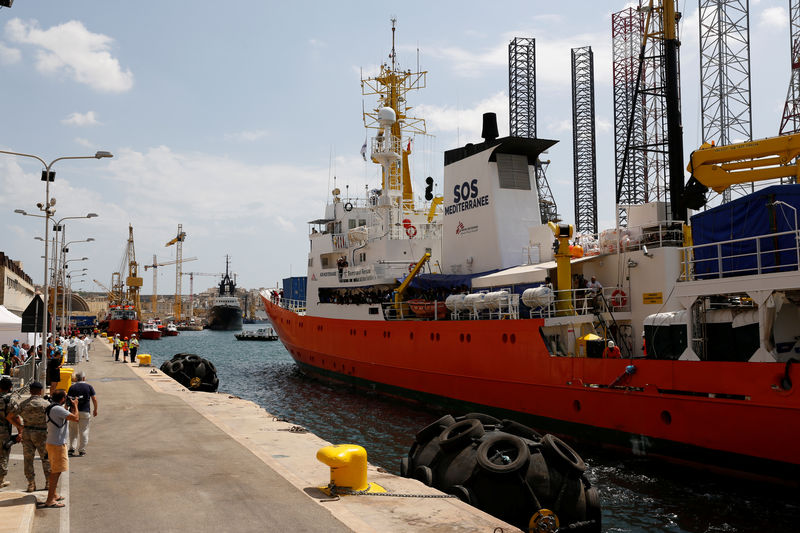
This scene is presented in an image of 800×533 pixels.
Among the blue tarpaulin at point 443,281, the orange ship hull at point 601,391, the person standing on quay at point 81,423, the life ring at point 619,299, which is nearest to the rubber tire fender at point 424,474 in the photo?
the person standing on quay at point 81,423

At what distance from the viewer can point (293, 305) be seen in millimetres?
42031

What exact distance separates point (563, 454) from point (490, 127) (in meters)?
17.0

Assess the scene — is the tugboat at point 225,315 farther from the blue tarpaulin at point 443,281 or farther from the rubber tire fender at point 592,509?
the rubber tire fender at point 592,509

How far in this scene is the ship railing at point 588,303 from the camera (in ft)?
57.2

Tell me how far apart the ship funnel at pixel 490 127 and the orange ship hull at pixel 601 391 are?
7.84 metres

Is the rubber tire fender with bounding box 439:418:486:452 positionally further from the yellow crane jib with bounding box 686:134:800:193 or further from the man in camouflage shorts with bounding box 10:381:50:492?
the yellow crane jib with bounding box 686:134:800:193

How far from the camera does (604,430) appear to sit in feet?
49.8

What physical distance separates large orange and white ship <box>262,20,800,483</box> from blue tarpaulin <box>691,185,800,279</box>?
3cm

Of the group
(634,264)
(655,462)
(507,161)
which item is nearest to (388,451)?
(655,462)

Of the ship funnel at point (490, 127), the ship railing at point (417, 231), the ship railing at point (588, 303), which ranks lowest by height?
the ship railing at point (588, 303)

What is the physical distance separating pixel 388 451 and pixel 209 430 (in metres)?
5.06

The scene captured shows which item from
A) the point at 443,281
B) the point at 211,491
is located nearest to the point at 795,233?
the point at 211,491

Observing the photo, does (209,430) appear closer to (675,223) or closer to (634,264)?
(634,264)

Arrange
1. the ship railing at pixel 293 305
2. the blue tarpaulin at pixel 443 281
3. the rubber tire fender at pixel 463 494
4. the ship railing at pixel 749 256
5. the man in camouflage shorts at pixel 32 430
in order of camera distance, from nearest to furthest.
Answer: the man in camouflage shorts at pixel 32 430, the rubber tire fender at pixel 463 494, the ship railing at pixel 749 256, the blue tarpaulin at pixel 443 281, the ship railing at pixel 293 305
